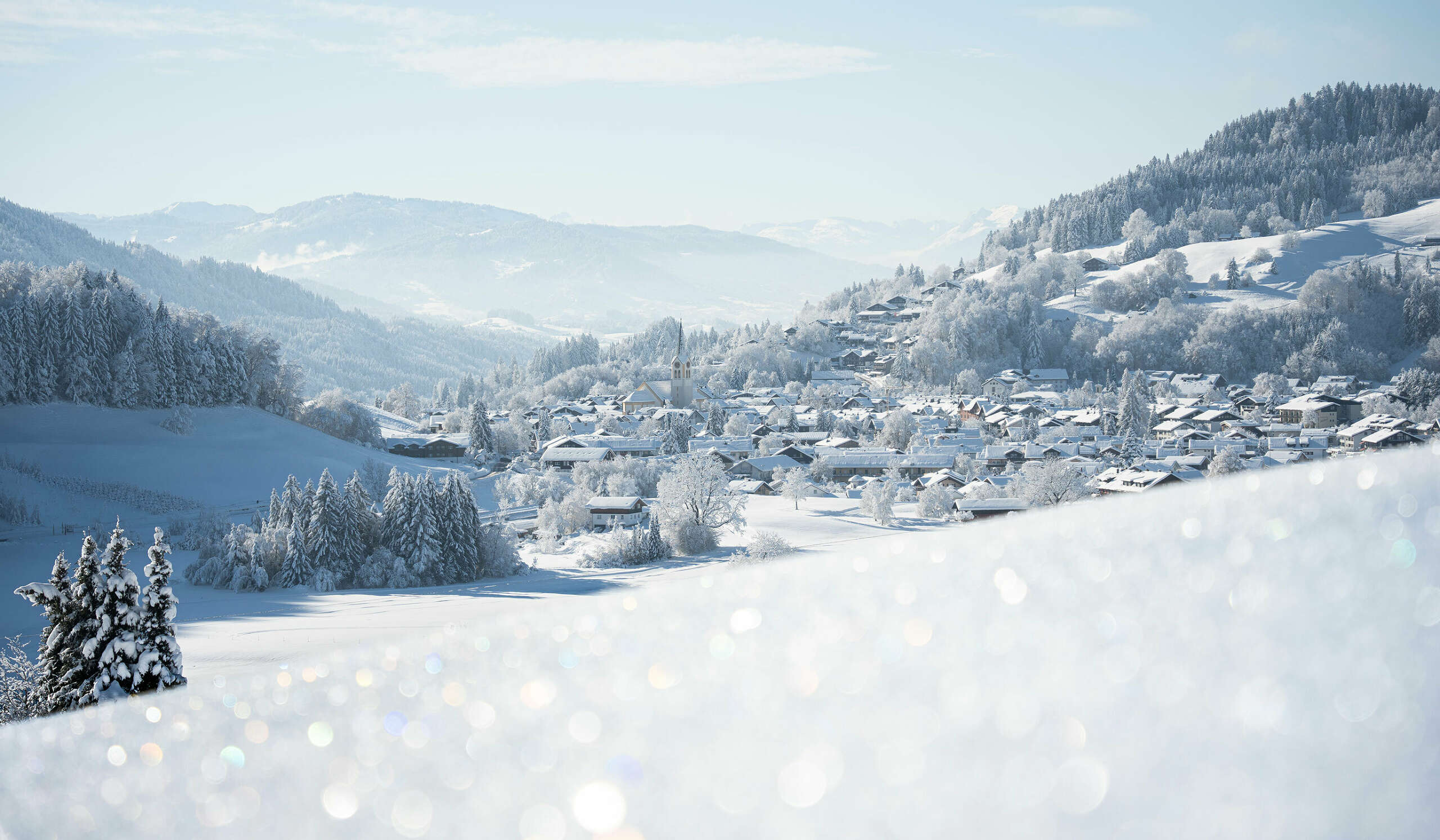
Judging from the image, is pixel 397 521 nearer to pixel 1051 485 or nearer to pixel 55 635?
pixel 55 635

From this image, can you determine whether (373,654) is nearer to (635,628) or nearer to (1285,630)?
(635,628)

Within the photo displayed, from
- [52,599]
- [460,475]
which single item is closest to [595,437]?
[460,475]

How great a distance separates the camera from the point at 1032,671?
142 cm

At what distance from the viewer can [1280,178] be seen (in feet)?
236

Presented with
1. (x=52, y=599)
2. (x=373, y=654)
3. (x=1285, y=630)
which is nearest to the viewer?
(x=1285, y=630)

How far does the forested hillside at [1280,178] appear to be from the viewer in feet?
221

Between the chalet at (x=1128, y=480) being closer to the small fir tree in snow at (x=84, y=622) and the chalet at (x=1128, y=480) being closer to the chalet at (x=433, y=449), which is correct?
the small fir tree in snow at (x=84, y=622)

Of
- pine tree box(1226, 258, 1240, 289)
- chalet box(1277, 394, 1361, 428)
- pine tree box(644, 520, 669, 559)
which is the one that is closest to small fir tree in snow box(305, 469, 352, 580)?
pine tree box(644, 520, 669, 559)

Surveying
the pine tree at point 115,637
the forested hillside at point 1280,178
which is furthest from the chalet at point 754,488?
the forested hillside at point 1280,178

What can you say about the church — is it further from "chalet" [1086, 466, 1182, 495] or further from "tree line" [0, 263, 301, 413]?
"chalet" [1086, 466, 1182, 495]

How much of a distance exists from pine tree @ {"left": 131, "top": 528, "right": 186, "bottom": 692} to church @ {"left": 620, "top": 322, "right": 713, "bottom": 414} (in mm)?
41432

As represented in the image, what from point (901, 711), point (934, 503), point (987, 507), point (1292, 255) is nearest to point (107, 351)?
point (934, 503)

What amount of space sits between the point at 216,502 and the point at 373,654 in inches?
956

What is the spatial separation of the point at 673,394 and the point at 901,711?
49.8 metres
